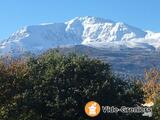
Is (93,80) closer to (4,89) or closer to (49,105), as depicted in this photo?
(49,105)

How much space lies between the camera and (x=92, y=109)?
38.7 meters

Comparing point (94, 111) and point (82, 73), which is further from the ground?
point (82, 73)

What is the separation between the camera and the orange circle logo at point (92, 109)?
125 feet

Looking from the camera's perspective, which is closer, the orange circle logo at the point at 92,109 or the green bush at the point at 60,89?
the orange circle logo at the point at 92,109

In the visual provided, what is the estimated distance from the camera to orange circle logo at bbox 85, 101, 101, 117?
38156 mm

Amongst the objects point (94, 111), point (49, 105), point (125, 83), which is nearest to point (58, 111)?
point (49, 105)

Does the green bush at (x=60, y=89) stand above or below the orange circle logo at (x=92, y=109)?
above

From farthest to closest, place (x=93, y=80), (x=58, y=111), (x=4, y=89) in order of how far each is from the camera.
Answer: (x=93, y=80), (x=58, y=111), (x=4, y=89)

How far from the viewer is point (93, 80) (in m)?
43.5

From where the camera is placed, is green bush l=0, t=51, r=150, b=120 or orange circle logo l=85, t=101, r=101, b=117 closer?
orange circle logo l=85, t=101, r=101, b=117

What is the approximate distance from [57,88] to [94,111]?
187 inches

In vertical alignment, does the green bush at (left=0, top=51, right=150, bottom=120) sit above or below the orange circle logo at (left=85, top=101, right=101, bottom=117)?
above

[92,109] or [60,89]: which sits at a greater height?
[60,89]

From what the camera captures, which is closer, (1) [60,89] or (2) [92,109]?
(2) [92,109]
